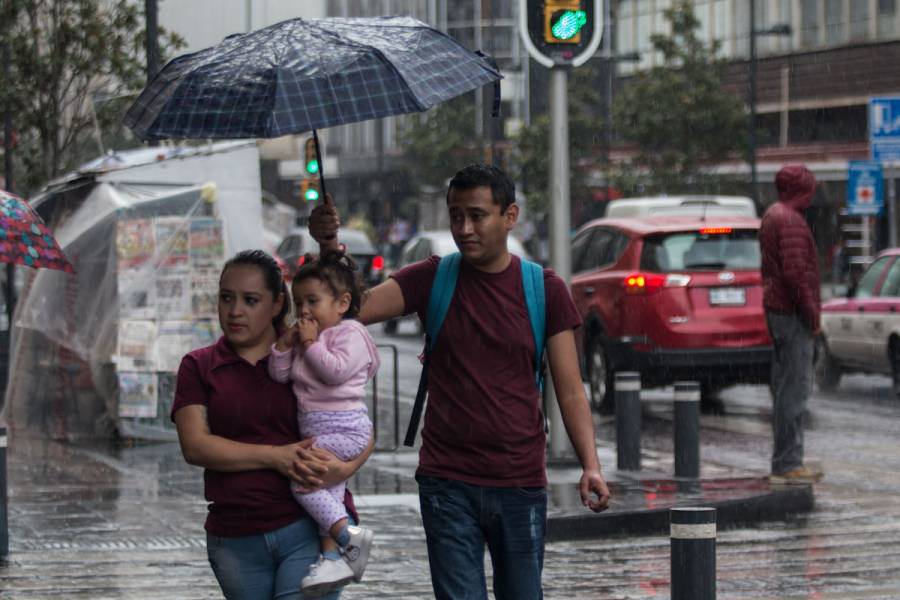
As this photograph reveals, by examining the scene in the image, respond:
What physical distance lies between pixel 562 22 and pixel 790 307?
2.47 m

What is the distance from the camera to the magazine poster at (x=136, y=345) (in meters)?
13.7

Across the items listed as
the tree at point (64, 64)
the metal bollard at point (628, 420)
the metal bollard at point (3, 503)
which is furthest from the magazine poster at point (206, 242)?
the metal bollard at point (3, 503)

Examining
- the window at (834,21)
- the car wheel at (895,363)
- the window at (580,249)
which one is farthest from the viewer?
the window at (834,21)

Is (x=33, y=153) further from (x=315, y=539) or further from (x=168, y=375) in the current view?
(x=315, y=539)

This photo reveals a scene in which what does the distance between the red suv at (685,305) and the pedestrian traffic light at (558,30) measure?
4360 millimetres

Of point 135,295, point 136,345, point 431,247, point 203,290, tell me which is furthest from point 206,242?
point 431,247

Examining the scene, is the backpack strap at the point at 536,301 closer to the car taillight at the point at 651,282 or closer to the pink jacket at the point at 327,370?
the pink jacket at the point at 327,370

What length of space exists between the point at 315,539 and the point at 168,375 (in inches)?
377

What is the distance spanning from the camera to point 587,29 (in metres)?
11.7

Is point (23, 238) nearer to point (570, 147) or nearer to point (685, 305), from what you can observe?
point (685, 305)

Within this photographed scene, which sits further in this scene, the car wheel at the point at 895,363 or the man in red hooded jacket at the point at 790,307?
the car wheel at the point at 895,363

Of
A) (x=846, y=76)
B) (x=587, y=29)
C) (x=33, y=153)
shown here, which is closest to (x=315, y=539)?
(x=587, y=29)

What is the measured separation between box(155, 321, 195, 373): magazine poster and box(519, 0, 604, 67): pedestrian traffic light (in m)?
3.95

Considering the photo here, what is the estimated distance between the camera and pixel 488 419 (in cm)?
490
